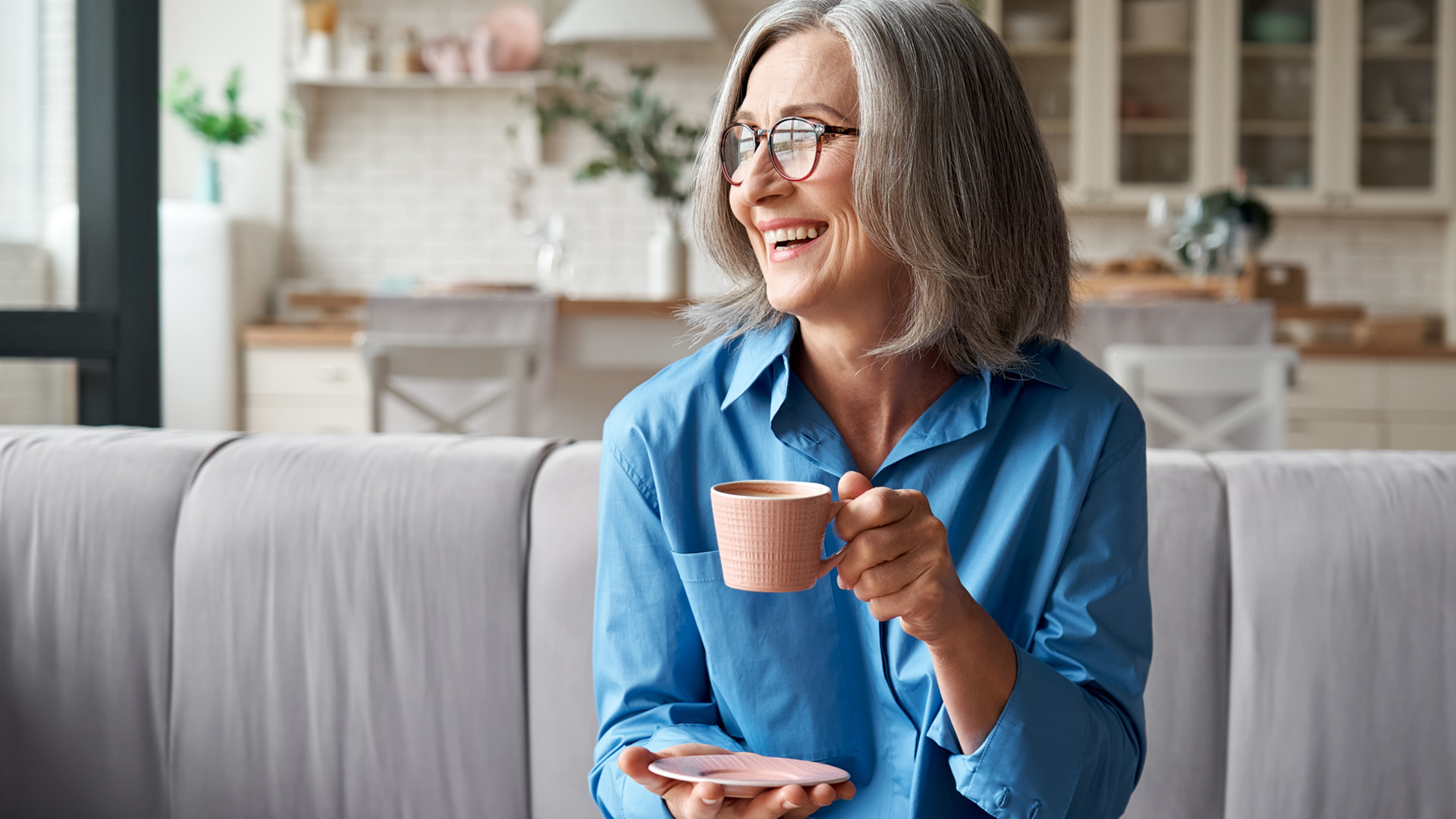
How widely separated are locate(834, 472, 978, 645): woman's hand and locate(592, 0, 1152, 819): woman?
74mm

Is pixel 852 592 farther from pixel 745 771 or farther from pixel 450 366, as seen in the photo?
pixel 450 366

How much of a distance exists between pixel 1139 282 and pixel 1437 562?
3.30 meters

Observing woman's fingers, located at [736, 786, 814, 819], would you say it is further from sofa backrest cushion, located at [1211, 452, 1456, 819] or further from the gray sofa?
sofa backrest cushion, located at [1211, 452, 1456, 819]

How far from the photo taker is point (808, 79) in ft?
2.83

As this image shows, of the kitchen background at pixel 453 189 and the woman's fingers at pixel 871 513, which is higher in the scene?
the kitchen background at pixel 453 189

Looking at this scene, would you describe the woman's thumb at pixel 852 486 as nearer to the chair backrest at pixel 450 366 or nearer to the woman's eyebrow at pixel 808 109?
the woman's eyebrow at pixel 808 109

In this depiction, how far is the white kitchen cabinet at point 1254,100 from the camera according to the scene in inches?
185

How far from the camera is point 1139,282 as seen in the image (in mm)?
4293

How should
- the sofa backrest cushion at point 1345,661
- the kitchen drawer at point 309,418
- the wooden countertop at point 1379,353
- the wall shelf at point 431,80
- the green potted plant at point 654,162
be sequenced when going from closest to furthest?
the sofa backrest cushion at point 1345,661, the green potted plant at point 654,162, the wooden countertop at point 1379,353, the kitchen drawer at point 309,418, the wall shelf at point 431,80

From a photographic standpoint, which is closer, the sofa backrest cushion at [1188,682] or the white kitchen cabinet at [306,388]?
the sofa backrest cushion at [1188,682]

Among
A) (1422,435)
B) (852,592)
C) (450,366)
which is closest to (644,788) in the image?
(852,592)

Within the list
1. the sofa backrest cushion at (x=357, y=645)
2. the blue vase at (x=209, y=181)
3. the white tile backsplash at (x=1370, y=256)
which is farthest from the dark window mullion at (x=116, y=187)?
the white tile backsplash at (x=1370, y=256)

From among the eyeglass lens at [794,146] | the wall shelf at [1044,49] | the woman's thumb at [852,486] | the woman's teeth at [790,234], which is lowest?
the woman's thumb at [852,486]

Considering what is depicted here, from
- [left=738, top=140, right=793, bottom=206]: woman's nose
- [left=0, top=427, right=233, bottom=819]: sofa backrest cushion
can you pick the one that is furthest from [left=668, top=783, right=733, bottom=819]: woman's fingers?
[left=0, top=427, right=233, bottom=819]: sofa backrest cushion
